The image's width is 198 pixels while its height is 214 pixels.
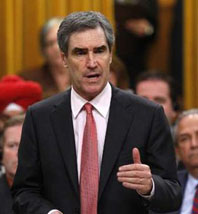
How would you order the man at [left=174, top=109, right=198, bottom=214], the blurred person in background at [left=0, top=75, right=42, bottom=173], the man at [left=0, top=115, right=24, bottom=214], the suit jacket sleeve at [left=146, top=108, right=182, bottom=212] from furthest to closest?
the blurred person in background at [left=0, top=75, right=42, bottom=173]
the man at [left=174, top=109, right=198, bottom=214]
the man at [left=0, top=115, right=24, bottom=214]
the suit jacket sleeve at [left=146, top=108, right=182, bottom=212]

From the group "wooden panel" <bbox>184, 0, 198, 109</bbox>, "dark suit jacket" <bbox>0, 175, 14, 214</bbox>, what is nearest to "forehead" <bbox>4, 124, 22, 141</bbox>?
"dark suit jacket" <bbox>0, 175, 14, 214</bbox>

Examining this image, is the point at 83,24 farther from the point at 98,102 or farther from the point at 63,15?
the point at 63,15

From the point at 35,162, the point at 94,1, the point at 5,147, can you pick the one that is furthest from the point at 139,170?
the point at 94,1

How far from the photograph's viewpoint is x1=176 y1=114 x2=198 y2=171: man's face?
11.2ft

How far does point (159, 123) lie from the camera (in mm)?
2307

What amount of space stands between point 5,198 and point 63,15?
1.98m

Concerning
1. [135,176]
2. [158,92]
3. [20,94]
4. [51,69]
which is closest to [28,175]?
[135,176]

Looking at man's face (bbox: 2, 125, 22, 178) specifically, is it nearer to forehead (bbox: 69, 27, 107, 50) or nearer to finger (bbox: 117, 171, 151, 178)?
forehead (bbox: 69, 27, 107, 50)

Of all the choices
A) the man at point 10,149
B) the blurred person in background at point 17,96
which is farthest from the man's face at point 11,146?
the blurred person in background at point 17,96

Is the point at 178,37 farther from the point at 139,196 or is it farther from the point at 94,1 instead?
the point at 139,196

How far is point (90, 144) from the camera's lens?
7.54ft

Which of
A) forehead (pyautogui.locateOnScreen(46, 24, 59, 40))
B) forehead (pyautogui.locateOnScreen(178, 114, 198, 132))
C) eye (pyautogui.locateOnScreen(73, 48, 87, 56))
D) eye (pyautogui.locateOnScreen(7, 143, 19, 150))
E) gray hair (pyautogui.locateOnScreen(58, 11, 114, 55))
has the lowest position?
eye (pyautogui.locateOnScreen(7, 143, 19, 150))

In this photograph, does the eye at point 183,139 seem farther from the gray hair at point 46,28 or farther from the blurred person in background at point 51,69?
the gray hair at point 46,28

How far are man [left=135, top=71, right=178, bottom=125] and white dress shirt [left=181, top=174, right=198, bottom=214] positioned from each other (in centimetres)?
67
